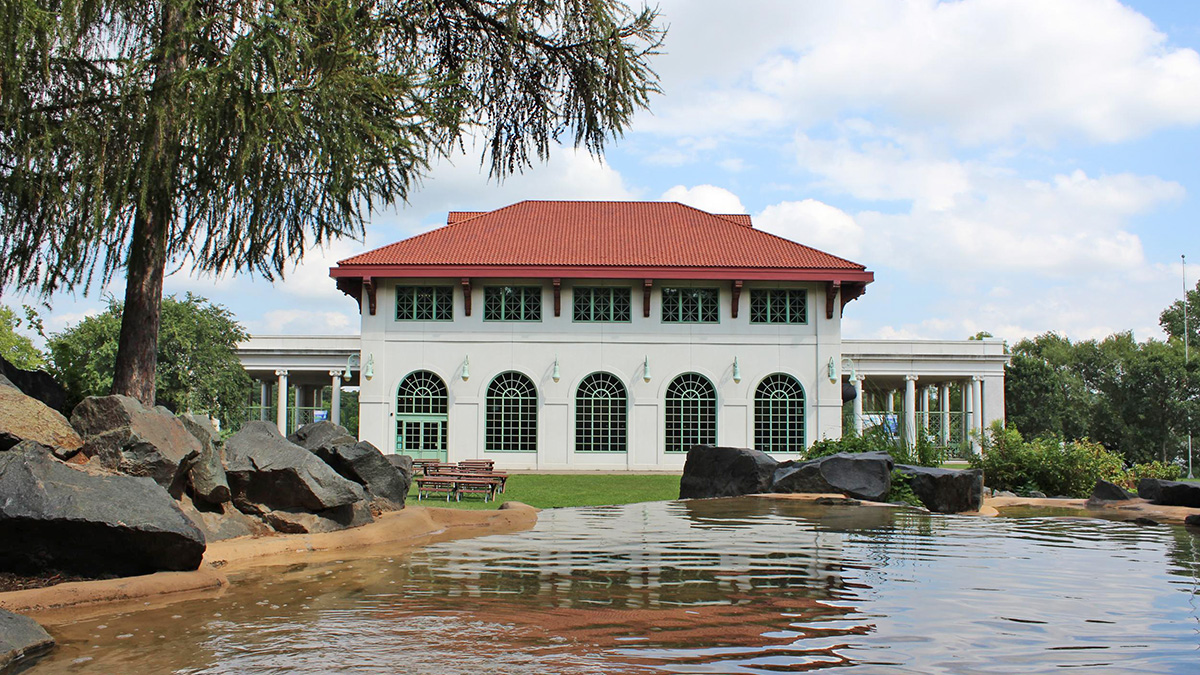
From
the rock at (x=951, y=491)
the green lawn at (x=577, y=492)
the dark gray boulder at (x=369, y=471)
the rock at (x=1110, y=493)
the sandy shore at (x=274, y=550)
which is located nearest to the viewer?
the sandy shore at (x=274, y=550)

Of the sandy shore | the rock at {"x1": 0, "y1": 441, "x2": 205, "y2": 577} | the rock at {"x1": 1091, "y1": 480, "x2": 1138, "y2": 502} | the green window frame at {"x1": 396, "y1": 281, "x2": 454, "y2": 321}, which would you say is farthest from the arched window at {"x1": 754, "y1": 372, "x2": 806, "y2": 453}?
the rock at {"x1": 0, "y1": 441, "x2": 205, "y2": 577}

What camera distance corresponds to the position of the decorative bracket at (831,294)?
32750mm

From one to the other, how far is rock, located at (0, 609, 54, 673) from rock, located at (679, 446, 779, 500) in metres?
12.3

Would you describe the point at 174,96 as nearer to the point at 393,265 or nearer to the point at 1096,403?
the point at 393,265

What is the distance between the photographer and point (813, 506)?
45.4ft

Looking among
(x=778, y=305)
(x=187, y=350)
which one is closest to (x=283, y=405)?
(x=187, y=350)

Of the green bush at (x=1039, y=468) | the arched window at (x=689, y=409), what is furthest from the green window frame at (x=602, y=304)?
the green bush at (x=1039, y=468)

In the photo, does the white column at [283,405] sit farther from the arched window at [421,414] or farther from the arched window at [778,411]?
the arched window at [778,411]

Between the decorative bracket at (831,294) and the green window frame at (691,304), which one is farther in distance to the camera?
the green window frame at (691,304)

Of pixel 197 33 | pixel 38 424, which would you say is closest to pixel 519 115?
pixel 197 33

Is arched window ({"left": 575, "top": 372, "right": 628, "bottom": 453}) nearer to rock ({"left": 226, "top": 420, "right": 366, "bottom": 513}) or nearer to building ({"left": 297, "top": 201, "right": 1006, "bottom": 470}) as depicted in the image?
building ({"left": 297, "top": 201, "right": 1006, "bottom": 470})

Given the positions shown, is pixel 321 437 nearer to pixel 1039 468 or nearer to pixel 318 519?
pixel 318 519

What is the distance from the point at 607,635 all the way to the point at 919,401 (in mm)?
53812

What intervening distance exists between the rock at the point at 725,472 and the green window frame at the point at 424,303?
57.6ft
